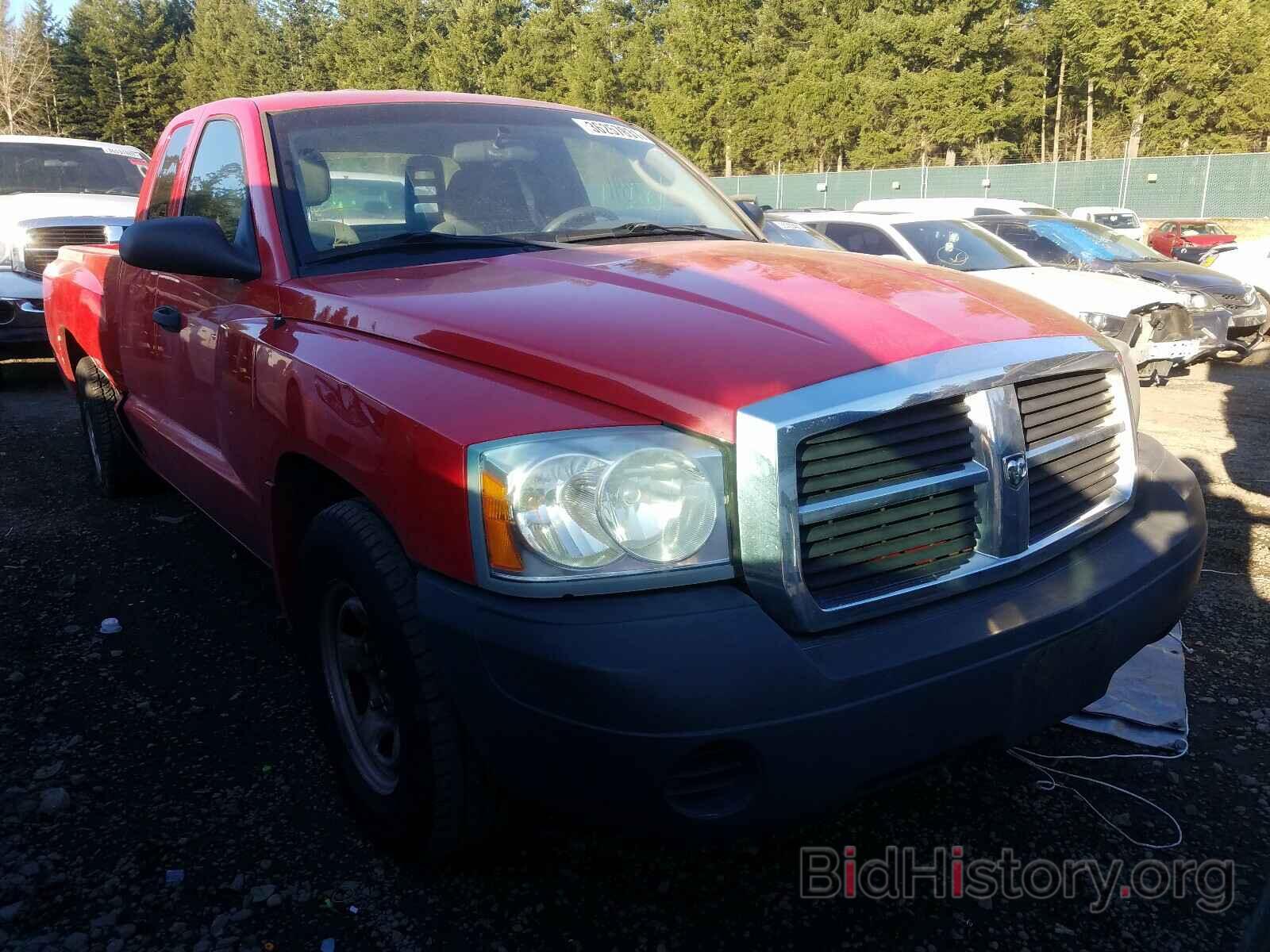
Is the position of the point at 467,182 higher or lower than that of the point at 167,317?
higher

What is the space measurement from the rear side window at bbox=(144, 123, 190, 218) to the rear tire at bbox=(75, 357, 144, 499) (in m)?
1.03

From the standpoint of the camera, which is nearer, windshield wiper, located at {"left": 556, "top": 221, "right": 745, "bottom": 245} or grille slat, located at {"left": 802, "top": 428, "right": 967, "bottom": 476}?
grille slat, located at {"left": 802, "top": 428, "right": 967, "bottom": 476}

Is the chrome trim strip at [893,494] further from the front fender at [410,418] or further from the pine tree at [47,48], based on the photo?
the pine tree at [47,48]

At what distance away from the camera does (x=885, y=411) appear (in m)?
1.93

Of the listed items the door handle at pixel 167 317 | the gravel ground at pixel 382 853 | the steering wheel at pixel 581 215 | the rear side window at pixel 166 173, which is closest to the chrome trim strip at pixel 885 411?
the gravel ground at pixel 382 853

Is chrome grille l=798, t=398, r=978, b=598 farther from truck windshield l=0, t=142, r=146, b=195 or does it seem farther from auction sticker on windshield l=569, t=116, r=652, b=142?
truck windshield l=0, t=142, r=146, b=195

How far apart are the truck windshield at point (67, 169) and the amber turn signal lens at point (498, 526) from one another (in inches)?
356

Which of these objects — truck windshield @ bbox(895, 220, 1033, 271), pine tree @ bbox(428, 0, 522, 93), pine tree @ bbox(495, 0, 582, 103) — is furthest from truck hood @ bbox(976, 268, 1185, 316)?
pine tree @ bbox(428, 0, 522, 93)

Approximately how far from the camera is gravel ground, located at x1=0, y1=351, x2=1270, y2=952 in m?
2.19

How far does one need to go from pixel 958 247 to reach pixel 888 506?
8.45m

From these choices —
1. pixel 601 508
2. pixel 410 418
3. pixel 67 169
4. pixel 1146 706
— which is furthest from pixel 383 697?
pixel 67 169

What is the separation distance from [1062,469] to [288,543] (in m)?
1.99

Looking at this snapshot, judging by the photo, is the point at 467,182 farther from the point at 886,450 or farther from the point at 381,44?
the point at 381,44

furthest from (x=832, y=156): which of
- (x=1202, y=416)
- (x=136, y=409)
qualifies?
(x=136, y=409)
